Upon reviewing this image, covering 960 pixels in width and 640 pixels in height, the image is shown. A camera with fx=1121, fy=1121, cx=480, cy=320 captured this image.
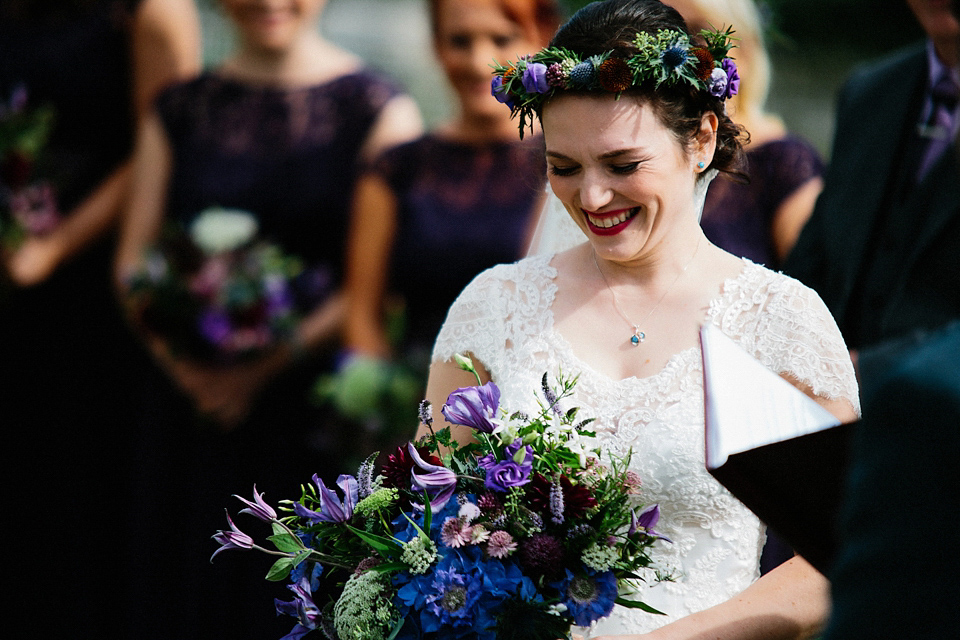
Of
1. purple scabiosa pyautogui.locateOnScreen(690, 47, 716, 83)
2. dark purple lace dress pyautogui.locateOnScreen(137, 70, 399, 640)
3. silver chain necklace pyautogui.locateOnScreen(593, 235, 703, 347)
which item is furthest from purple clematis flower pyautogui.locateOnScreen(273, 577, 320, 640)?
dark purple lace dress pyautogui.locateOnScreen(137, 70, 399, 640)

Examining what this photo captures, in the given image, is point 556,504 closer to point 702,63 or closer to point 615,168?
point 615,168

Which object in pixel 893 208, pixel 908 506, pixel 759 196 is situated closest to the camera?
pixel 908 506

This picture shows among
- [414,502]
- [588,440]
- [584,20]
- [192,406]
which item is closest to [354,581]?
[414,502]

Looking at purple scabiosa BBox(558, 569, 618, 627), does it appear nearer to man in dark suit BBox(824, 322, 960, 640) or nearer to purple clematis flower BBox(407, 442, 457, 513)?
purple clematis flower BBox(407, 442, 457, 513)

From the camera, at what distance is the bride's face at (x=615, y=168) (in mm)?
2420

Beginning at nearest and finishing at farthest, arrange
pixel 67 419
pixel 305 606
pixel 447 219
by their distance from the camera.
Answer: pixel 305 606, pixel 447 219, pixel 67 419

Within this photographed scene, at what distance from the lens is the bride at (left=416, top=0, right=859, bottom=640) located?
241 centimetres

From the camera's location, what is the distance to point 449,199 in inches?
175

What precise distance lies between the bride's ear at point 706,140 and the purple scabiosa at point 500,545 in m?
1.10

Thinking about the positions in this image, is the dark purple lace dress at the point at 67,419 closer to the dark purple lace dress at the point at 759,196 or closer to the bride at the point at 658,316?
the dark purple lace dress at the point at 759,196

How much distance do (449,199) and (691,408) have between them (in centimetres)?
216

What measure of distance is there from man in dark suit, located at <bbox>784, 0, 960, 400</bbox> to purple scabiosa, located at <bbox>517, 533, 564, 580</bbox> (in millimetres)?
1652

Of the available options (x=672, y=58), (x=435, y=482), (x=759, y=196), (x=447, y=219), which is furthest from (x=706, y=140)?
(x=447, y=219)

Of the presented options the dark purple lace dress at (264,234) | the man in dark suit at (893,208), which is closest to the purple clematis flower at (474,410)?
the man in dark suit at (893,208)
